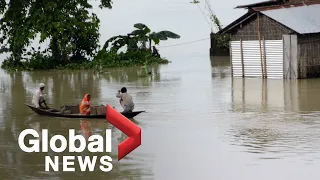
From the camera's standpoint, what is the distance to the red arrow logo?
13469mm

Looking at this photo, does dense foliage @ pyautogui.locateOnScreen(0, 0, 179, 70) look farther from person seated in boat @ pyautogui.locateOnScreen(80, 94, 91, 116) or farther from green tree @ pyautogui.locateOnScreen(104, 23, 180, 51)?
person seated in boat @ pyautogui.locateOnScreen(80, 94, 91, 116)

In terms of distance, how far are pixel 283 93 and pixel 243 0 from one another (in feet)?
141

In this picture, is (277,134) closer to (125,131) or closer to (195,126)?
(195,126)

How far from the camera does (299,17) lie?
84.1 feet

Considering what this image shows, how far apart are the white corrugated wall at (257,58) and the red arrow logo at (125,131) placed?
10.4 meters

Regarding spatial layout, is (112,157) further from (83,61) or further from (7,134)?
(83,61)

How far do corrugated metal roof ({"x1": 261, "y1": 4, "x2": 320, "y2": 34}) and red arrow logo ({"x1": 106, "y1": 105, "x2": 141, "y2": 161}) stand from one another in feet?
33.5

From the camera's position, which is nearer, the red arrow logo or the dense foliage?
the red arrow logo

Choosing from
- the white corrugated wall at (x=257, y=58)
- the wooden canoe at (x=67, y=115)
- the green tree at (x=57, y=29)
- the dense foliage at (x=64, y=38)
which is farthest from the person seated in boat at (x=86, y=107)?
the dense foliage at (x=64, y=38)

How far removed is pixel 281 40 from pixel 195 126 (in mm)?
9726

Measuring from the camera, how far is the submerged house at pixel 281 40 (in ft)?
82.3

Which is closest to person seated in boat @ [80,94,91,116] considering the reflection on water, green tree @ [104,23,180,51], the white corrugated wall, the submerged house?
the submerged house

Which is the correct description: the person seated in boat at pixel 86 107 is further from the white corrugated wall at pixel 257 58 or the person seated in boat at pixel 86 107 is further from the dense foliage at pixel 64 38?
the dense foliage at pixel 64 38

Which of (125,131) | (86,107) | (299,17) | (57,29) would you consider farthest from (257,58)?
(125,131)
